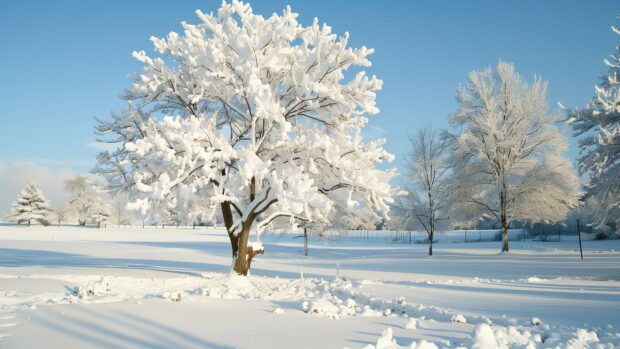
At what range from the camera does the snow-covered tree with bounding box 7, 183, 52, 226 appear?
68.4 m

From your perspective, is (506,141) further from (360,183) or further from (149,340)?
(149,340)

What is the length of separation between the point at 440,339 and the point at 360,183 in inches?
273

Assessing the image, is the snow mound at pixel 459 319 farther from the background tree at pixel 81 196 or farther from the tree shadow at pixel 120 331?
the background tree at pixel 81 196

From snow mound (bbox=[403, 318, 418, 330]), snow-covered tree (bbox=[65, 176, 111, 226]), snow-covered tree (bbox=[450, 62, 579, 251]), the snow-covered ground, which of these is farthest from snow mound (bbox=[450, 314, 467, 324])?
snow-covered tree (bbox=[65, 176, 111, 226])

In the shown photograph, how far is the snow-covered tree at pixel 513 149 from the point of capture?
964 inches

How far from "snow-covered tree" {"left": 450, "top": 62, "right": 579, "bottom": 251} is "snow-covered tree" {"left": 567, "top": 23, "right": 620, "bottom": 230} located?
9.24m

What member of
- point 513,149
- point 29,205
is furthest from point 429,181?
point 29,205

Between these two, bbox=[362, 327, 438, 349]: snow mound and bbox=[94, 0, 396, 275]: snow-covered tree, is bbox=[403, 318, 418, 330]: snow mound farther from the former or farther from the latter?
bbox=[94, 0, 396, 275]: snow-covered tree

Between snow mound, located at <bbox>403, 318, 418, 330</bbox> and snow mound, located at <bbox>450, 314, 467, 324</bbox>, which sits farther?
snow mound, located at <bbox>450, 314, 467, 324</bbox>

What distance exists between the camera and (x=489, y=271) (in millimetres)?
16766

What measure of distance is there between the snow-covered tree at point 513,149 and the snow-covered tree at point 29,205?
2777 inches

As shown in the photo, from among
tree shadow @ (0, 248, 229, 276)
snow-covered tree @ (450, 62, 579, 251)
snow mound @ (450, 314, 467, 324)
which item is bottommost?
tree shadow @ (0, 248, 229, 276)

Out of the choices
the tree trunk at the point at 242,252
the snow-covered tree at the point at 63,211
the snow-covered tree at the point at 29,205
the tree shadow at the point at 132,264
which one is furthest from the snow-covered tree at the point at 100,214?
the tree trunk at the point at 242,252

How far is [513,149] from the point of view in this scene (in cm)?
2467
